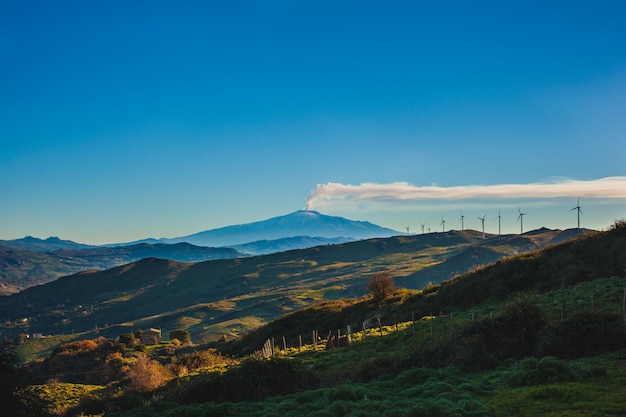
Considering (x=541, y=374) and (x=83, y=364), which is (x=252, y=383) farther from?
(x=83, y=364)

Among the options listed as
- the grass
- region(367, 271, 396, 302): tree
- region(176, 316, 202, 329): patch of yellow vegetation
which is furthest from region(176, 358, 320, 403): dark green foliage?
region(176, 316, 202, 329): patch of yellow vegetation

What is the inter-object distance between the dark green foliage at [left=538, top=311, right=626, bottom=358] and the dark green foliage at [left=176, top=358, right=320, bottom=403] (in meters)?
12.3

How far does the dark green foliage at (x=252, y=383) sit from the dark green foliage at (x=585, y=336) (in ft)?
40.4

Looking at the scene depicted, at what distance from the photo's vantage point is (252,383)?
26.6 meters

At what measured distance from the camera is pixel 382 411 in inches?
695

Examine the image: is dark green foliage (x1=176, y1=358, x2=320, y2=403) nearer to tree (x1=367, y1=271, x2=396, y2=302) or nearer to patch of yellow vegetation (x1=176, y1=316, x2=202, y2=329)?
tree (x1=367, y1=271, x2=396, y2=302)

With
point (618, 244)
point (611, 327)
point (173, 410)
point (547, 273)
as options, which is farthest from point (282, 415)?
point (618, 244)

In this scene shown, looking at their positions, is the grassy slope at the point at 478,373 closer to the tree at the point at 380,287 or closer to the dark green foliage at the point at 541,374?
the dark green foliage at the point at 541,374

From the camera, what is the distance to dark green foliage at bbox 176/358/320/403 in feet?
86.7

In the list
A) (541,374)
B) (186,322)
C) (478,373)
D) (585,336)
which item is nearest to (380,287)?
(478,373)

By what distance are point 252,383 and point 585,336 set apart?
1661cm

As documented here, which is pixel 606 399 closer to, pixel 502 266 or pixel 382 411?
pixel 382 411

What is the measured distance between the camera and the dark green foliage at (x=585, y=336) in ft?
78.4

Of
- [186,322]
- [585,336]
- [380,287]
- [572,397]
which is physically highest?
[585,336]
